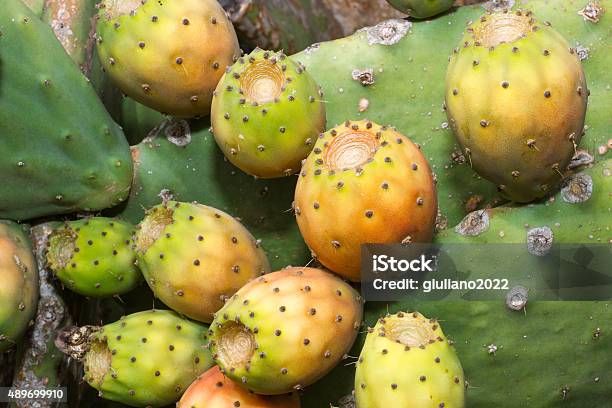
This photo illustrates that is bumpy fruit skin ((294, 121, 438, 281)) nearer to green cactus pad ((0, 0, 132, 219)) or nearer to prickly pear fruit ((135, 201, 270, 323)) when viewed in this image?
prickly pear fruit ((135, 201, 270, 323))

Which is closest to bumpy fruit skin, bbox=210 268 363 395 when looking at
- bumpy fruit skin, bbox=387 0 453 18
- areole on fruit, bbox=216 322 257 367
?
areole on fruit, bbox=216 322 257 367

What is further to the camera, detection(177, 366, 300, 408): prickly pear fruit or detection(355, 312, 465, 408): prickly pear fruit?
detection(177, 366, 300, 408): prickly pear fruit

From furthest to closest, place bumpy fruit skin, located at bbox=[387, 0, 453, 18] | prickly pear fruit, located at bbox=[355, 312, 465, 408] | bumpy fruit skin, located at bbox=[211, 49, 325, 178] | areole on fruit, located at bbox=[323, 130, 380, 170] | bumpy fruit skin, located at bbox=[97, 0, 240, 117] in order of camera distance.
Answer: bumpy fruit skin, located at bbox=[387, 0, 453, 18]
bumpy fruit skin, located at bbox=[97, 0, 240, 117]
bumpy fruit skin, located at bbox=[211, 49, 325, 178]
areole on fruit, located at bbox=[323, 130, 380, 170]
prickly pear fruit, located at bbox=[355, 312, 465, 408]

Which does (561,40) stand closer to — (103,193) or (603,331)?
(603,331)

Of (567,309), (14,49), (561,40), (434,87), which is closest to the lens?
(561,40)

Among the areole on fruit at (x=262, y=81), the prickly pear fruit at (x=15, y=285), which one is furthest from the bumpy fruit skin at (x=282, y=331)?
the prickly pear fruit at (x=15, y=285)

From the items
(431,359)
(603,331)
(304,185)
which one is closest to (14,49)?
(304,185)

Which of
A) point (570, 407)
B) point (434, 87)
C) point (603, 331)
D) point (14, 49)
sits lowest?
point (570, 407)
